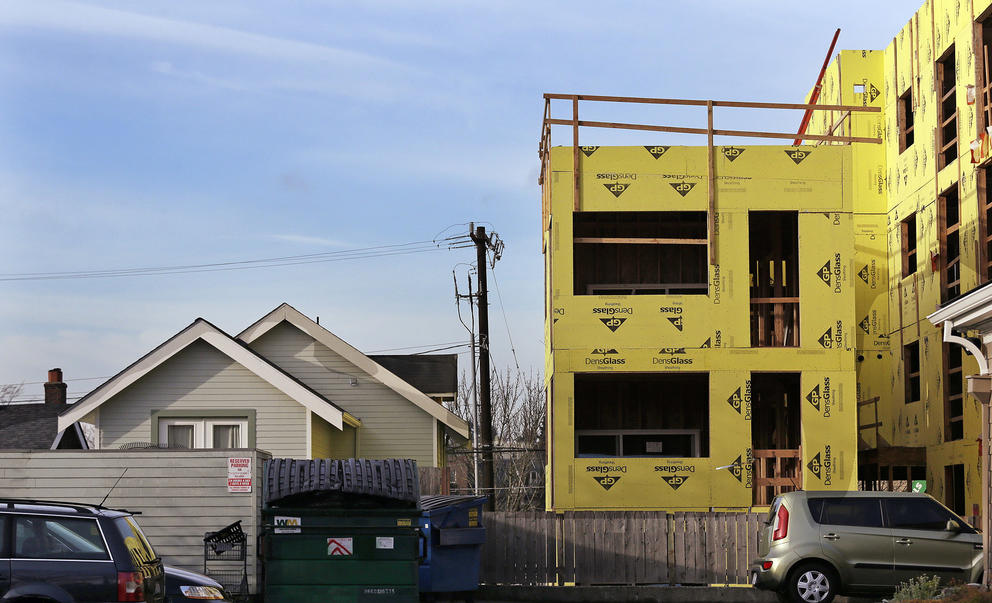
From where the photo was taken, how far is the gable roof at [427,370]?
3222 centimetres

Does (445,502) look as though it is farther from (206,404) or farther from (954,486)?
(954,486)

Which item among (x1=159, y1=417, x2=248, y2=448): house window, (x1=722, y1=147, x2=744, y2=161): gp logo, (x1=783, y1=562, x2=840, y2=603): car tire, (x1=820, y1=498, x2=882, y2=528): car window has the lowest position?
(x1=783, y1=562, x2=840, y2=603): car tire

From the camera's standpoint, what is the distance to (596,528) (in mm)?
21609

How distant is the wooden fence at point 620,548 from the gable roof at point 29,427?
1133 cm

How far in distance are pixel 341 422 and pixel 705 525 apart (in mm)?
8071

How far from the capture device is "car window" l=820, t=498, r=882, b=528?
1733 centimetres

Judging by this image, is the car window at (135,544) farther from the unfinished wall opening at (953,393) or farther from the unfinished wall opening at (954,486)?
the unfinished wall opening at (954,486)

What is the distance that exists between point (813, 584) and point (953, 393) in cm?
1044

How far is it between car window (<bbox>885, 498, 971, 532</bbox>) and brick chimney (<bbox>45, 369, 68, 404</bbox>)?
105 feet

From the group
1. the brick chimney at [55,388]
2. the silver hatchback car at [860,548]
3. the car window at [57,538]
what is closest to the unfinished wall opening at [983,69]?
the silver hatchback car at [860,548]

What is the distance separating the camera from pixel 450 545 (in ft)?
60.0

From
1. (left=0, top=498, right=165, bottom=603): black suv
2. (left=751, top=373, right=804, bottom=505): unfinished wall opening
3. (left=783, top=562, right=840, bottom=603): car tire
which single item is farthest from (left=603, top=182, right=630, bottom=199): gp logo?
(left=0, top=498, right=165, bottom=603): black suv

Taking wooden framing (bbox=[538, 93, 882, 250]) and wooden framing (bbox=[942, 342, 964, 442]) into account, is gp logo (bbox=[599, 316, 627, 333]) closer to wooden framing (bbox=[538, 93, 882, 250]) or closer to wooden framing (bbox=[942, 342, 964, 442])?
wooden framing (bbox=[538, 93, 882, 250])

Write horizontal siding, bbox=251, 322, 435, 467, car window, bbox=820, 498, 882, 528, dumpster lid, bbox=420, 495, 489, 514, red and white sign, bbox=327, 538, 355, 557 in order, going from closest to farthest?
1. red and white sign, bbox=327, 538, 355, 557
2. car window, bbox=820, 498, 882, 528
3. dumpster lid, bbox=420, 495, 489, 514
4. horizontal siding, bbox=251, 322, 435, 467
